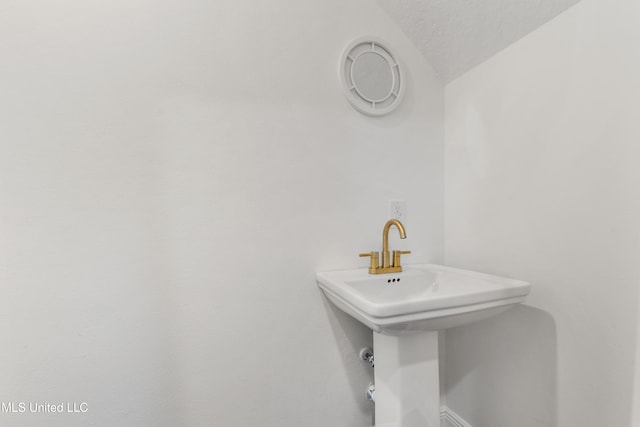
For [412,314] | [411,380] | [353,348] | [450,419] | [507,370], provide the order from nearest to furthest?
[412,314], [411,380], [507,370], [353,348], [450,419]

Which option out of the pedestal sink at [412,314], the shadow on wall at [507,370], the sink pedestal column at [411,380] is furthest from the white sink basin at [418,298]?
the shadow on wall at [507,370]

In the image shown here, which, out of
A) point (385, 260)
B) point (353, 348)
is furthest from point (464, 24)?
point (353, 348)

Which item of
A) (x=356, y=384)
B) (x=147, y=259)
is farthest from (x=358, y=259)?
(x=147, y=259)

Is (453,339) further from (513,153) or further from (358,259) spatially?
(513,153)

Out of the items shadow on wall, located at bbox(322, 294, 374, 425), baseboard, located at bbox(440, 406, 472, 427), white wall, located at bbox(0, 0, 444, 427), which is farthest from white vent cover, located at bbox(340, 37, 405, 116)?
baseboard, located at bbox(440, 406, 472, 427)

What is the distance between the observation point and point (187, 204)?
933mm

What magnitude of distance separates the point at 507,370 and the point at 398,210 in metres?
0.72

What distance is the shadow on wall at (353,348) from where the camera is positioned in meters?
1.12

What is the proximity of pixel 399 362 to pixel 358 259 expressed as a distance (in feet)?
1.37

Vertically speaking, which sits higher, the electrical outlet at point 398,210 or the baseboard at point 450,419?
the electrical outlet at point 398,210

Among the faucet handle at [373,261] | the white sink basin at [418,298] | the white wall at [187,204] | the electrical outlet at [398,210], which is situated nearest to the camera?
the white sink basin at [418,298]

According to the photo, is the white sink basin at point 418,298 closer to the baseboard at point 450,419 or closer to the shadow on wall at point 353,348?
the shadow on wall at point 353,348

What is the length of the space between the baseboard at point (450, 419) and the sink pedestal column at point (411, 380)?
0.49 metres

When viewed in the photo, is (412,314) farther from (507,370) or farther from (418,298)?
(507,370)
